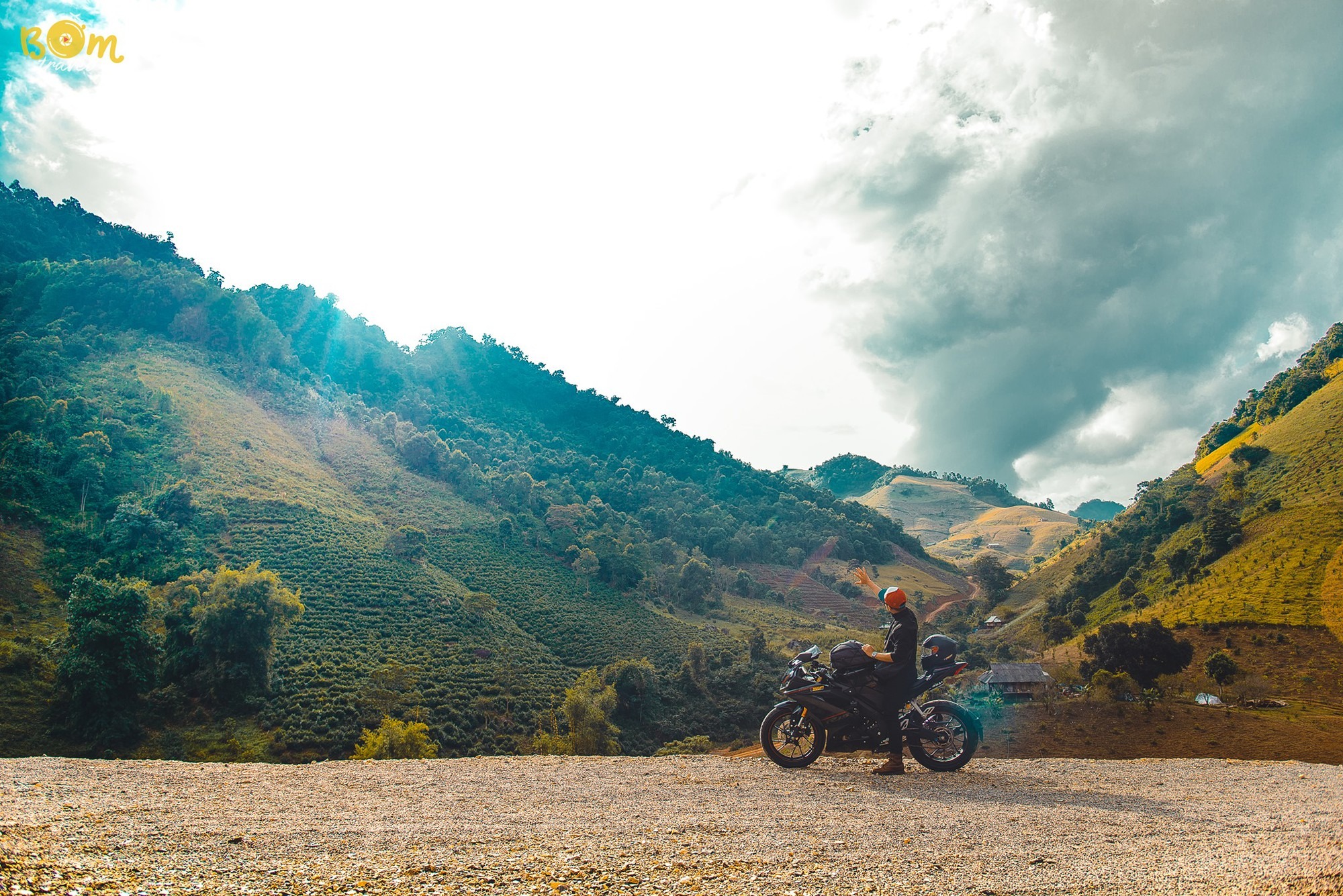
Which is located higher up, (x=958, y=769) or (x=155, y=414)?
(x=155, y=414)

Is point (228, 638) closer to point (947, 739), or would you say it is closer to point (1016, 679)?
point (947, 739)

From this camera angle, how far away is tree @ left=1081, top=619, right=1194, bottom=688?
45.5 metres

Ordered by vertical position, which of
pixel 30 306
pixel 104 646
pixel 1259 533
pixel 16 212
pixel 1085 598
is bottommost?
pixel 104 646

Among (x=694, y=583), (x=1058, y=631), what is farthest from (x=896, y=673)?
(x=694, y=583)

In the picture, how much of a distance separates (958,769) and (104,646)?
46194 millimetres

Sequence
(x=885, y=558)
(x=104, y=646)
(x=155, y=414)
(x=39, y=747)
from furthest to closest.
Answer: (x=885, y=558) → (x=155, y=414) → (x=104, y=646) → (x=39, y=747)

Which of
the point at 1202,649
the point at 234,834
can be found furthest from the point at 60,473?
the point at 1202,649

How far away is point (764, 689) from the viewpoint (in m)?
61.1

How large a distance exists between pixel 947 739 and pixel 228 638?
152 ft

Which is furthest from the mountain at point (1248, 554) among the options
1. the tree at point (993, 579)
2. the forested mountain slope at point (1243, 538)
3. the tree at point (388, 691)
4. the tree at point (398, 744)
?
the tree at point (388, 691)

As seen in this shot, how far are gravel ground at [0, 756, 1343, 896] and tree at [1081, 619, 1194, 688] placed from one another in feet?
138

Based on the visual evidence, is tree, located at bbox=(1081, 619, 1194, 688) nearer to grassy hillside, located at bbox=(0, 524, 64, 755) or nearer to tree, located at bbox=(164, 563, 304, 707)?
tree, located at bbox=(164, 563, 304, 707)

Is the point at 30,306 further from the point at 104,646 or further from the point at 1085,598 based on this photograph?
the point at 1085,598

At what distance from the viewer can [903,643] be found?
10578 mm
